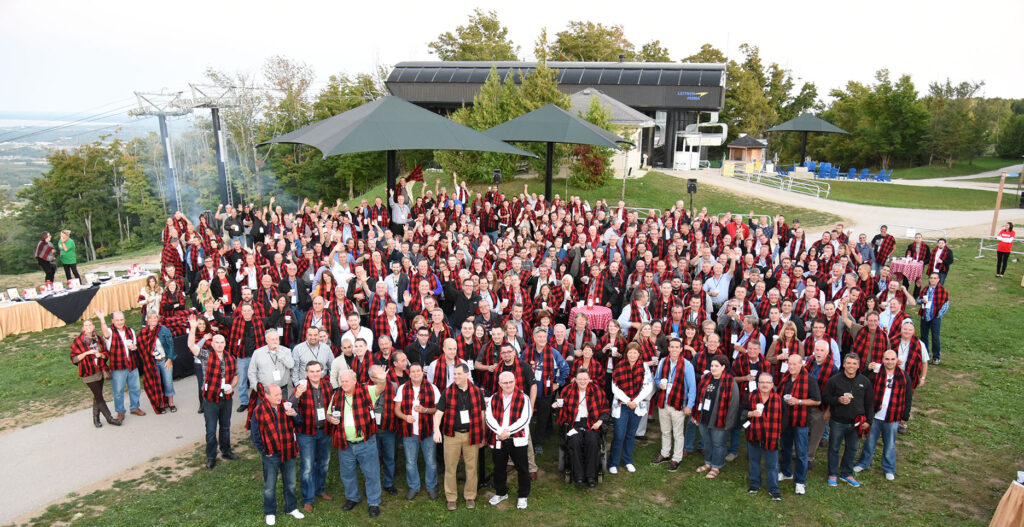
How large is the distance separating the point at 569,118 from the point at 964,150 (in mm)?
47144

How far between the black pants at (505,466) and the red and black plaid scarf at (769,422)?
216 centimetres

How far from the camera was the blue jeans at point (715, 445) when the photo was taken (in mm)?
6039

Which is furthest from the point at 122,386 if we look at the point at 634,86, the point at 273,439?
the point at 634,86

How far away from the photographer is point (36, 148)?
4362 centimetres

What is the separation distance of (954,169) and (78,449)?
55117 mm

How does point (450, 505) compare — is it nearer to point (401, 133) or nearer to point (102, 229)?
point (401, 133)

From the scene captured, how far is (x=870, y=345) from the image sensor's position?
21.7 feet

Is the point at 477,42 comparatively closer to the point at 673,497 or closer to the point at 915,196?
the point at 915,196

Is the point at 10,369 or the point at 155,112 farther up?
the point at 155,112

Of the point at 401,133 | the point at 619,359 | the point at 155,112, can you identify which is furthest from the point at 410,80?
the point at 619,359

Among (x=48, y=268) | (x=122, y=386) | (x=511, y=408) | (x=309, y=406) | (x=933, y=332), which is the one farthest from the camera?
(x=48, y=268)

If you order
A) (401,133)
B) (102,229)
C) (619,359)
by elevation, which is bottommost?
(102,229)

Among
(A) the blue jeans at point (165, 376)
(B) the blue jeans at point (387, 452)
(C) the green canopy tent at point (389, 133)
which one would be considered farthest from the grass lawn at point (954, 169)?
(A) the blue jeans at point (165, 376)

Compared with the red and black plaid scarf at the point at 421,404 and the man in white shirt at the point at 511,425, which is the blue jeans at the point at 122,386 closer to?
the red and black plaid scarf at the point at 421,404
